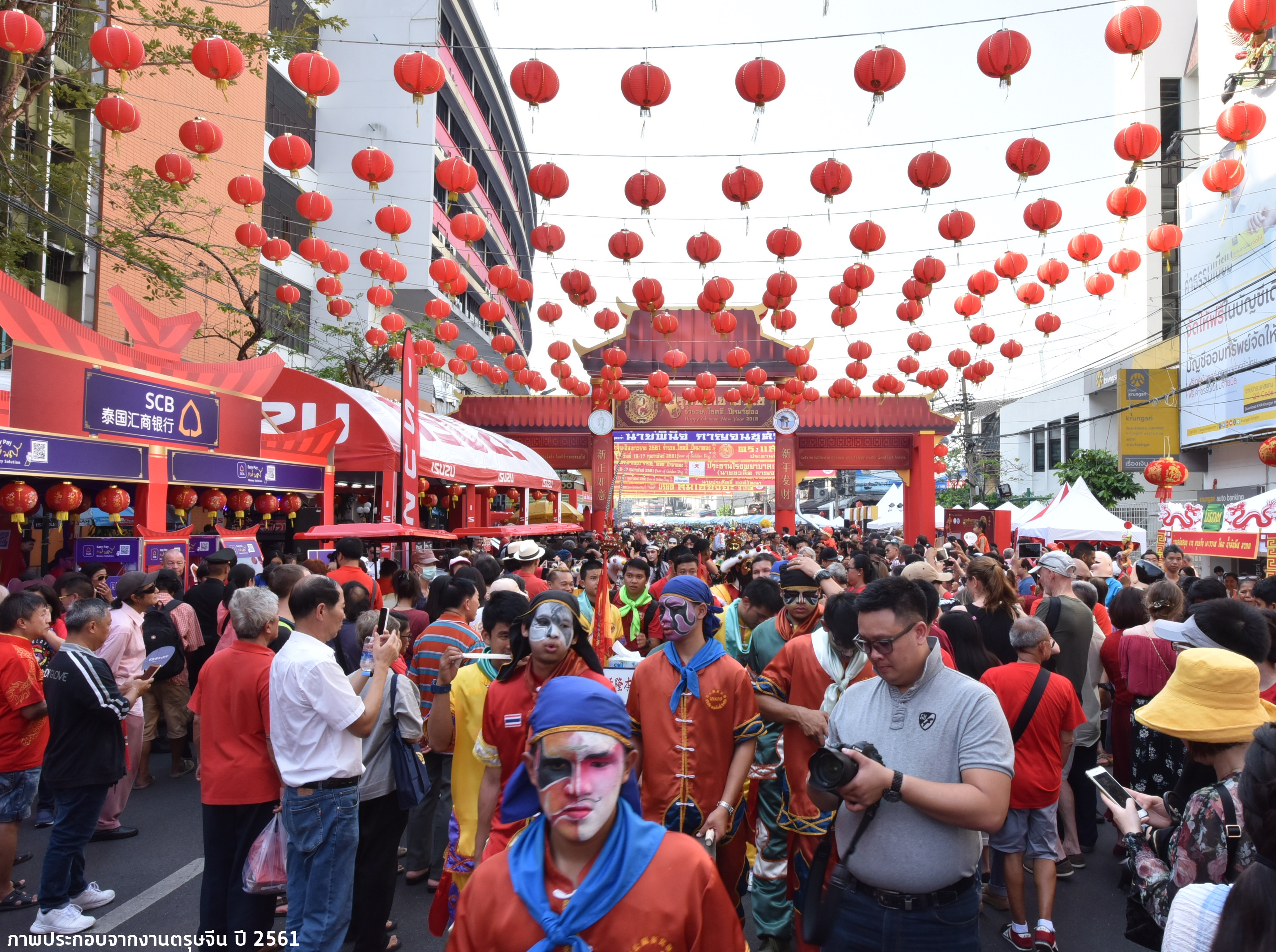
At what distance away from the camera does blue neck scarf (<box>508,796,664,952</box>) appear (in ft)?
5.21

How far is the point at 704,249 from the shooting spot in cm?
1245

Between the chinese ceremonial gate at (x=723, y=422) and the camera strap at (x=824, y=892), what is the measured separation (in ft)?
81.2

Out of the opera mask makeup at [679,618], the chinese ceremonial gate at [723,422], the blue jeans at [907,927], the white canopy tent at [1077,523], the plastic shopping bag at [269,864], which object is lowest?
the plastic shopping bag at [269,864]

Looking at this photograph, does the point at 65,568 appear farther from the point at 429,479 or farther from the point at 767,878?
the point at 767,878

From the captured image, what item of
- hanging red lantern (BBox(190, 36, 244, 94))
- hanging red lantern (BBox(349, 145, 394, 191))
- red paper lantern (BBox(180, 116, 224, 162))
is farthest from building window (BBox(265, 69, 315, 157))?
hanging red lantern (BBox(190, 36, 244, 94))

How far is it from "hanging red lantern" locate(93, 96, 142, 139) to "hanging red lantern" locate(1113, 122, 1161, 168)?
1053 centimetres

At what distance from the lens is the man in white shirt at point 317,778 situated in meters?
3.32

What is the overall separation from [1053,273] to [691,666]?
11668 millimetres

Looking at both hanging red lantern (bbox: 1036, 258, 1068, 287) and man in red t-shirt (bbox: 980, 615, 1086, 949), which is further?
hanging red lantern (bbox: 1036, 258, 1068, 287)

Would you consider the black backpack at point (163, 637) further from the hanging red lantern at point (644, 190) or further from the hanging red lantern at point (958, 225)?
the hanging red lantern at point (958, 225)

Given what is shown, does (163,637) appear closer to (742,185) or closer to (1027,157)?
(742,185)

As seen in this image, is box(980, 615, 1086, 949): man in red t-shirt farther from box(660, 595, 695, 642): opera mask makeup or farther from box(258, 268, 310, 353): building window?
box(258, 268, 310, 353): building window

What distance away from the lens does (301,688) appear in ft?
10.9

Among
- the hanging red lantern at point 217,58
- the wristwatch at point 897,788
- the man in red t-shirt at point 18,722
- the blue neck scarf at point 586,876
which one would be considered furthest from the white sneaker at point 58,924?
the hanging red lantern at point 217,58
